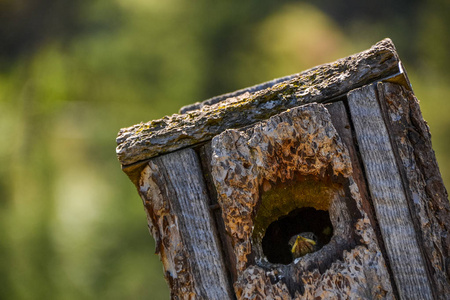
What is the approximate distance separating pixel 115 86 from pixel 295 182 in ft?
8.73

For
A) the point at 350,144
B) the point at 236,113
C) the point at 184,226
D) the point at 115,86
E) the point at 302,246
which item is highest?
the point at 115,86

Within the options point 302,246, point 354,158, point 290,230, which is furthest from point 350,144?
point 290,230

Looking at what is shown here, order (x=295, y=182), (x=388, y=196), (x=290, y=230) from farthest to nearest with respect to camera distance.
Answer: (x=290, y=230) → (x=295, y=182) → (x=388, y=196)

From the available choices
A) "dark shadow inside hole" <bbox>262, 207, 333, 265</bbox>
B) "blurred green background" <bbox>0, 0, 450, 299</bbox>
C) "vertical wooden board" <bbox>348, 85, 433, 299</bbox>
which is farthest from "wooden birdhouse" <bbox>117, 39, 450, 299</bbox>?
"blurred green background" <bbox>0, 0, 450, 299</bbox>

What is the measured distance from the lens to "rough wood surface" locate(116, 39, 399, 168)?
1.67m

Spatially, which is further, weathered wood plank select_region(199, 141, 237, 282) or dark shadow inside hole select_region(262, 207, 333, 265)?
dark shadow inside hole select_region(262, 207, 333, 265)

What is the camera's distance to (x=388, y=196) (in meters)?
1.55

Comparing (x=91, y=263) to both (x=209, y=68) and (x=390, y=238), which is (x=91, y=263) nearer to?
(x=209, y=68)

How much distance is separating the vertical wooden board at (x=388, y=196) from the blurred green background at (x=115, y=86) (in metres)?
1.96

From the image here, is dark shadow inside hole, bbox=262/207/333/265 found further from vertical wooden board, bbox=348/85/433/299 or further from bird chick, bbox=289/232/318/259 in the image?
vertical wooden board, bbox=348/85/433/299

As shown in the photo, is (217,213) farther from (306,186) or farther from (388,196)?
(388,196)

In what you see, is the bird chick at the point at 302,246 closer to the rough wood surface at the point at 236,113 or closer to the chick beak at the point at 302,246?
the chick beak at the point at 302,246

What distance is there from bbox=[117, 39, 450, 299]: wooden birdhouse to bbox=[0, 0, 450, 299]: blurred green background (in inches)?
76.7

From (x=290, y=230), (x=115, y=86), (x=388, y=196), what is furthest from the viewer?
(x=115, y=86)
